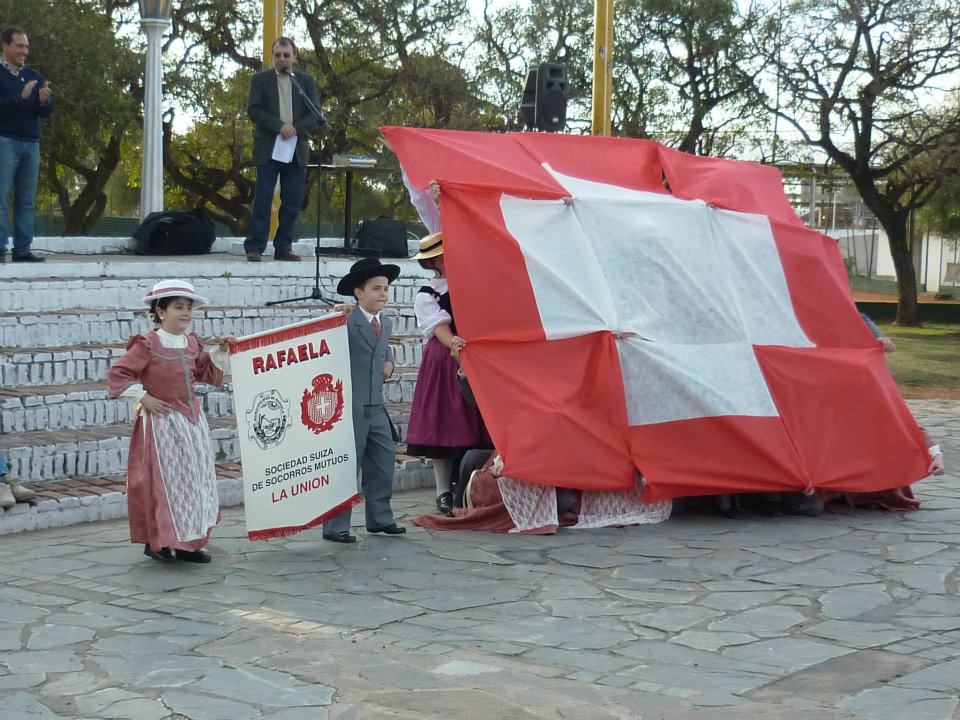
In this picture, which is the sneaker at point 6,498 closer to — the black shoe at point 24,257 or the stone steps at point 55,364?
the stone steps at point 55,364

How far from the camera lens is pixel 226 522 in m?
7.71

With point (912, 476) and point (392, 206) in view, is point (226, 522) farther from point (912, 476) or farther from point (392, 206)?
point (392, 206)

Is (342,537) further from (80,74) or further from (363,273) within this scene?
(80,74)

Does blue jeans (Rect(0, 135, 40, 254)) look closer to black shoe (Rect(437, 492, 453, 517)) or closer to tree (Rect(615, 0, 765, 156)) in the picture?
black shoe (Rect(437, 492, 453, 517))

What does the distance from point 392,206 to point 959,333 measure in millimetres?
14355

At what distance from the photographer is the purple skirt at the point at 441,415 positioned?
7.95 m

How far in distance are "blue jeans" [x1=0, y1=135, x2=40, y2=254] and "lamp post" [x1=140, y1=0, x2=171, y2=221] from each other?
149 inches

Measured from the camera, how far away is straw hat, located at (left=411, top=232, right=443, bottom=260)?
7.87 meters

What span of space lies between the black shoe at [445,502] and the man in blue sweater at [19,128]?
493cm

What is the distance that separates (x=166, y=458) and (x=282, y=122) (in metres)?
6.33

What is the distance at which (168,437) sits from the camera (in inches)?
255

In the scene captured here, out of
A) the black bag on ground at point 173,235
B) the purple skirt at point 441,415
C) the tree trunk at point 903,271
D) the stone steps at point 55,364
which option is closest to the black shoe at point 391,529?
the purple skirt at point 441,415

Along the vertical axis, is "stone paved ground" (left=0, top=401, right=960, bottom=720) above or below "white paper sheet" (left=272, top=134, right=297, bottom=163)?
below

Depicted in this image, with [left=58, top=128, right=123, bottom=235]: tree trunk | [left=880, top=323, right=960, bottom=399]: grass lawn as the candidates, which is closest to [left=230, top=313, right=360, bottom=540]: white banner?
[left=880, top=323, right=960, bottom=399]: grass lawn
